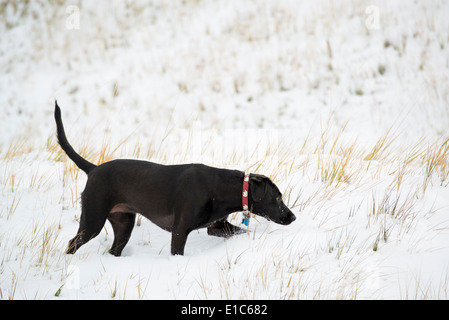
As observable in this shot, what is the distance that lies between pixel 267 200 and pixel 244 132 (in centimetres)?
553

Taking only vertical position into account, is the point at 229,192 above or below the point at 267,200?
above

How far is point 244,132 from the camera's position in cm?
961

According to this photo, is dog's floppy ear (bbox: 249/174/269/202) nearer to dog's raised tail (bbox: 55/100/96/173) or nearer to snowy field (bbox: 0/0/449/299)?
snowy field (bbox: 0/0/449/299)

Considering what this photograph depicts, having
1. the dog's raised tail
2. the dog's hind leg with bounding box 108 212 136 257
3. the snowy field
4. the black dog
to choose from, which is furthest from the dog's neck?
the dog's raised tail

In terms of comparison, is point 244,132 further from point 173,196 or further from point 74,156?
point 173,196

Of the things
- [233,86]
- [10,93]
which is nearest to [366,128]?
[233,86]

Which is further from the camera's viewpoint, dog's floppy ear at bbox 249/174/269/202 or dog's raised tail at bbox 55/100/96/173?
dog's raised tail at bbox 55/100/96/173

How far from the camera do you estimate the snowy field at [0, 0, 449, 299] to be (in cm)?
363

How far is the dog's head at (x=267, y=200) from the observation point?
13.5ft

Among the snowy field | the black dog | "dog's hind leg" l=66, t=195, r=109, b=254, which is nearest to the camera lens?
the snowy field

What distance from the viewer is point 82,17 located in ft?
47.6

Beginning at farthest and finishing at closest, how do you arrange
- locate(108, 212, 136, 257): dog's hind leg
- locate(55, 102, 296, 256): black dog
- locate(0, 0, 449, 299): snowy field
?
locate(108, 212, 136, 257): dog's hind leg → locate(55, 102, 296, 256): black dog → locate(0, 0, 449, 299): snowy field

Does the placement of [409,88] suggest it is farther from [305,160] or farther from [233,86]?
[305,160]

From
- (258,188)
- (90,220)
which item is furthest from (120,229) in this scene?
(258,188)
